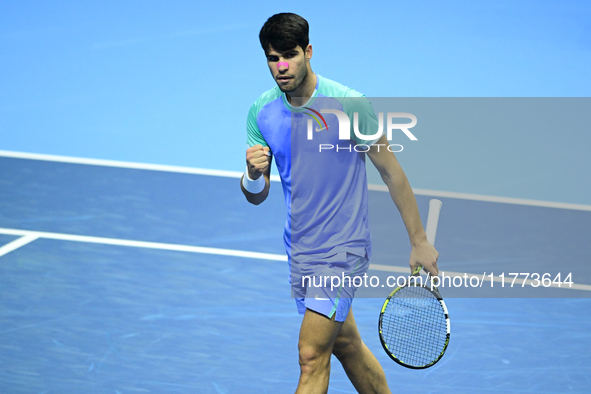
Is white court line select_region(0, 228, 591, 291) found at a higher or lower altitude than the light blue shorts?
lower

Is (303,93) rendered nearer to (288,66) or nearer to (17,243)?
(288,66)

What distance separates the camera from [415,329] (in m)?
4.31

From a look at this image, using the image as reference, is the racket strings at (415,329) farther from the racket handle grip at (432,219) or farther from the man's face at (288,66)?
the man's face at (288,66)

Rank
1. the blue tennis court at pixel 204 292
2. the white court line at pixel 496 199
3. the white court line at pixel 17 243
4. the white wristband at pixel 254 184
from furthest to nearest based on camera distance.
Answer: the white court line at pixel 496 199, the white court line at pixel 17 243, the blue tennis court at pixel 204 292, the white wristband at pixel 254 184

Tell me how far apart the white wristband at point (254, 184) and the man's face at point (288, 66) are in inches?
18.5

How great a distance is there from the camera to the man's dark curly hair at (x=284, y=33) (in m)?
3.30

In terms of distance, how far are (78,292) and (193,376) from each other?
5.08 feet

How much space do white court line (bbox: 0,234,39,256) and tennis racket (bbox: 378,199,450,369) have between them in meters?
3.41

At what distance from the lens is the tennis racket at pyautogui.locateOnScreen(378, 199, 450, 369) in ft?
13.4

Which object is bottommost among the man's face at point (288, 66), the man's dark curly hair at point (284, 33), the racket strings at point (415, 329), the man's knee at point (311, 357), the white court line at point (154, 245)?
the white court line at point (154, 245)

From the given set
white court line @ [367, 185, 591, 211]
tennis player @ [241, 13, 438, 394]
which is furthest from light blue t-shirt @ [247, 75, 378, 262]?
white court line @ [367, 185, 591, 211]

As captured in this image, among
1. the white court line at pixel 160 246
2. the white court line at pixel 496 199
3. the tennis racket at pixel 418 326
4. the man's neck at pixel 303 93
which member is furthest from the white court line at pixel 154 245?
the man's neck at pixel 303 93

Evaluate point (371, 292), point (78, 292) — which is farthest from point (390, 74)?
point (78, 292)

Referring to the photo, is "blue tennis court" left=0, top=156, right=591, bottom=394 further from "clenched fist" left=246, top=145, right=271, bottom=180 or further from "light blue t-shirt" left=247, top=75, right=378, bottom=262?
"clenched fist" left=246, top=145, right=271, bottom=180
